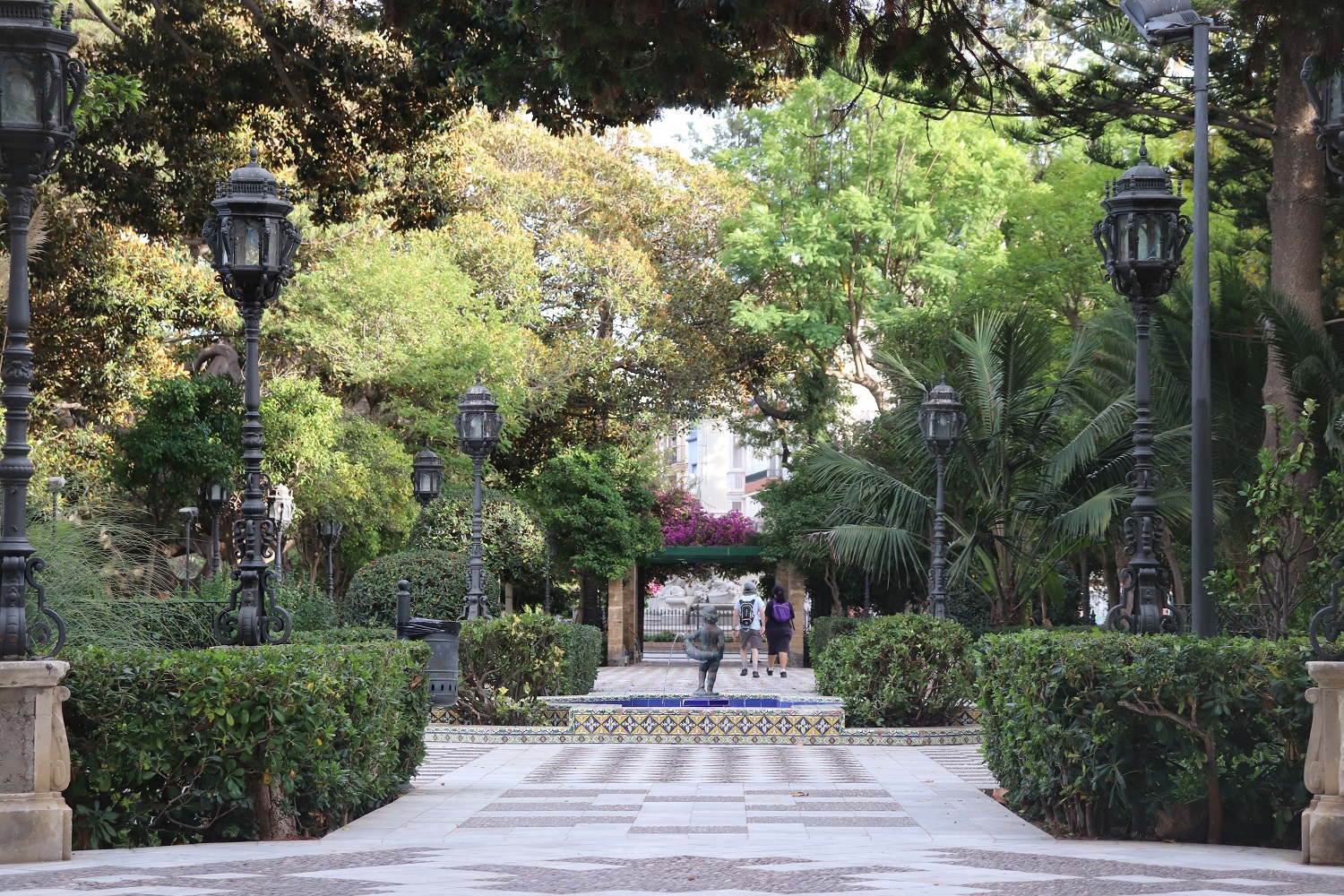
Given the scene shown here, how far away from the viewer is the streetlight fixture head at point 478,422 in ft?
64.2

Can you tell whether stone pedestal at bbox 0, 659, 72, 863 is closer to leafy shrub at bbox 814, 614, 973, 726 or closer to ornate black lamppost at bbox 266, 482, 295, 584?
leafy shrub at bbox 814, 614, 973, 726

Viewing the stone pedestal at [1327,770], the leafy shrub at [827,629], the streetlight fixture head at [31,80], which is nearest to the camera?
the stone pedestal at [1327,770]

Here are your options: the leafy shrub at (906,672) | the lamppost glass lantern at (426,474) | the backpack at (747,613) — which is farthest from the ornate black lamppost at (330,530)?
the leafy shrub at (906,672)

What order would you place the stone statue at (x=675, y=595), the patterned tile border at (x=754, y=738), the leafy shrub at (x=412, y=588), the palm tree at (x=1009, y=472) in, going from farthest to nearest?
the stone statue at (x=675, y=595) → the palm tree at (x=1009, y=472) → the leafy shrub at (x=412, y=588) → the patterned tile border at (x=754, y=738)

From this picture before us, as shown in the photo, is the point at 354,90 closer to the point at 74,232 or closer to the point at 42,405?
the point at 74,232

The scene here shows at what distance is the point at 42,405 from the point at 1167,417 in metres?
14.2

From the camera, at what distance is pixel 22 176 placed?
7465mm

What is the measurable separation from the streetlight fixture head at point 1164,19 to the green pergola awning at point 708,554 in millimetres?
24710

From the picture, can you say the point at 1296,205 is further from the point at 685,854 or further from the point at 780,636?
the point at 780,636

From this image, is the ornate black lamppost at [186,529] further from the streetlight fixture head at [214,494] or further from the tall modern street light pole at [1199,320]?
the tall modern street light pole at [1199,320]

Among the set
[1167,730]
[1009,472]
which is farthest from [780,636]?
[1167,730]

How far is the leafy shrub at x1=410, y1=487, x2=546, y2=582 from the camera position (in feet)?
85.7

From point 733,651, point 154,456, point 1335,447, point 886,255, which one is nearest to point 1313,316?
point 1335,447

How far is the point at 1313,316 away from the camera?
50.3 ft
